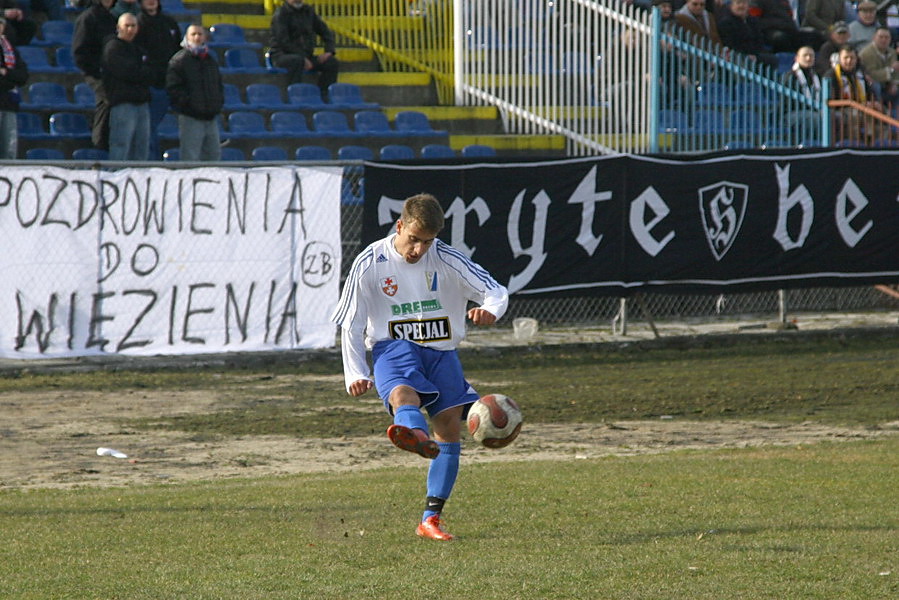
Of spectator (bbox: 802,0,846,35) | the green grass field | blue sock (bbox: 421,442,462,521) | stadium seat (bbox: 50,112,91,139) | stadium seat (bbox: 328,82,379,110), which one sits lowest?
the green grass field

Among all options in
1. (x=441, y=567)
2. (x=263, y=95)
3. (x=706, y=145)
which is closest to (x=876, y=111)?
(x=706, y=145)

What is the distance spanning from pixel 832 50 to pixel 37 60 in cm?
1192

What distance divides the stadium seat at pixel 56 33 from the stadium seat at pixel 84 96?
3.86 feet

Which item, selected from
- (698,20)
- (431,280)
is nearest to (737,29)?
(698,20)

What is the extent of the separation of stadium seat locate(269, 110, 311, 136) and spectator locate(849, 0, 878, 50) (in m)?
9.74

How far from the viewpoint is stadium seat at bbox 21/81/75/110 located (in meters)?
17.8

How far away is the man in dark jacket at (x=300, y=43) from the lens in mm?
19703

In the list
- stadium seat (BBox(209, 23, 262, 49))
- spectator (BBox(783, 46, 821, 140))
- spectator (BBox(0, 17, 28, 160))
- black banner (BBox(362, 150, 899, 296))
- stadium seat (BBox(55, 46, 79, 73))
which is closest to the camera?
black banner (BBox(362, 150, 899, 296))

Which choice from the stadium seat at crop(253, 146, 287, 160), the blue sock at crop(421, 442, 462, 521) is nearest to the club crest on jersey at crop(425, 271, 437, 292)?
the blue sock at crop(421, 442, 462, 521)

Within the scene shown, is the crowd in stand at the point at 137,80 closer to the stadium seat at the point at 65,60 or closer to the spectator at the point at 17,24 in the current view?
the spectator at the point at 17,24

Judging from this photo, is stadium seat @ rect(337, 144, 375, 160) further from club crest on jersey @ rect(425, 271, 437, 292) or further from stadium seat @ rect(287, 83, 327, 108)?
club crest on jersey @ rect(425, 271, 437, 292)

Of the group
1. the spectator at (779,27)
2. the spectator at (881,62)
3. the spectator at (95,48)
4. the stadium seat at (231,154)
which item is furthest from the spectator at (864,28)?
the spectator at (95,48)

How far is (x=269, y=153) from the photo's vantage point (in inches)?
720

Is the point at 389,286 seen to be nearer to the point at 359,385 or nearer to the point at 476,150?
the point at 359,385
